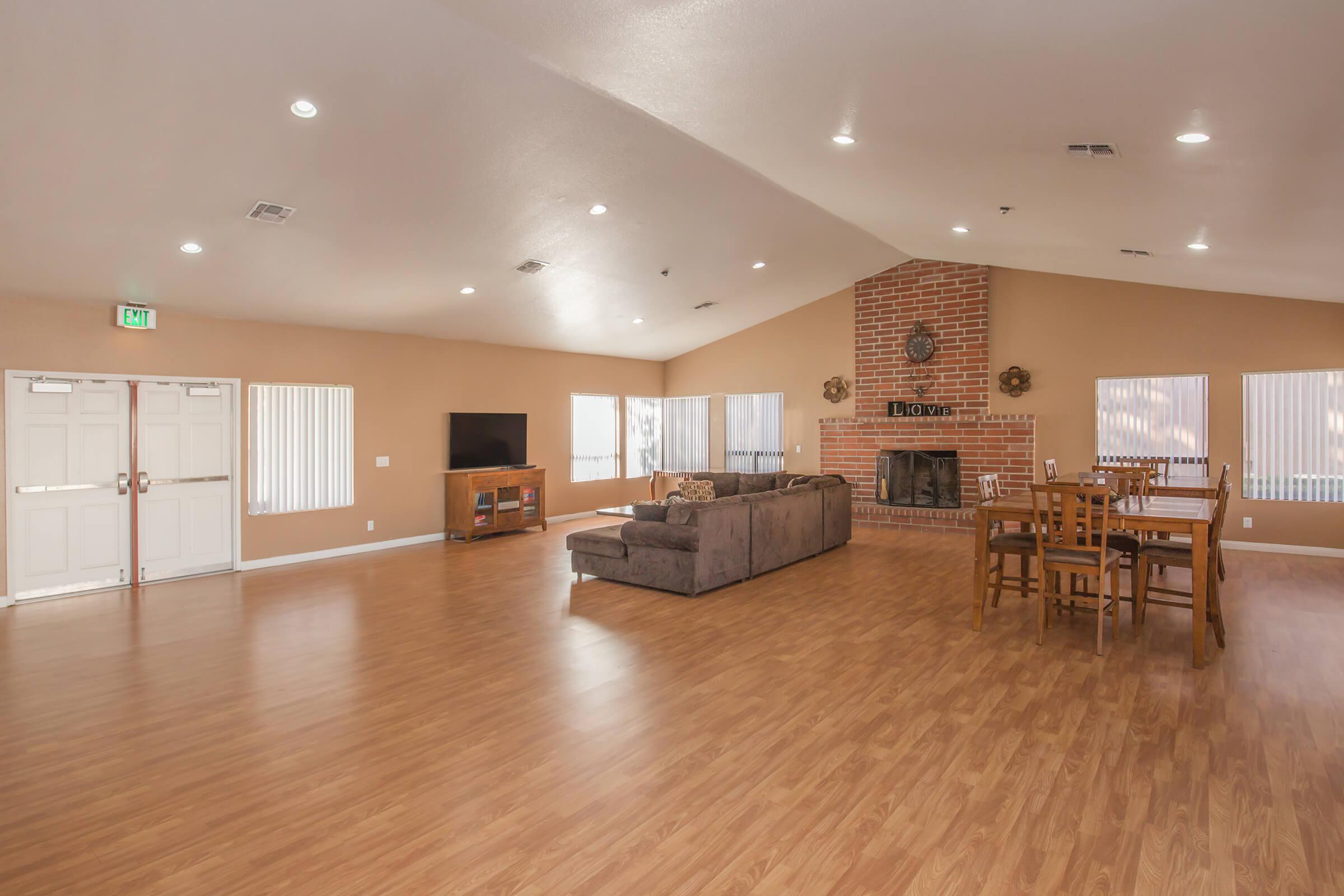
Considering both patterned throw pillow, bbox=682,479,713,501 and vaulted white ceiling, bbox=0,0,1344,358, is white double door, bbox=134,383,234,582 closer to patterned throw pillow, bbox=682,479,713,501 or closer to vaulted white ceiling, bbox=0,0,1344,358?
vaulted white ceiling, bbox=0,0,1344,358

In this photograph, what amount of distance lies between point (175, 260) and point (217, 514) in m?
2.64

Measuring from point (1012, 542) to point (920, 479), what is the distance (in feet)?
15.4

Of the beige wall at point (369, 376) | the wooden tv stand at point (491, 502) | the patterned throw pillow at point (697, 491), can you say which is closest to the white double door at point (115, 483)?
the beige wall at point (369, 376)

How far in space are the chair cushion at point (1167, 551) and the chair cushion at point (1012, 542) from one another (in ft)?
2.15

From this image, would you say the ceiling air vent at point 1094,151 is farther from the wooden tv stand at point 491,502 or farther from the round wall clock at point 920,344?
the wooden tv stand at point 491,502

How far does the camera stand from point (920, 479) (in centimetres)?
952

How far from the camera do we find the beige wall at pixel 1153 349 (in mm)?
7168

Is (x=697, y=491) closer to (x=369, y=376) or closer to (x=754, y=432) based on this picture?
(x=754, y=432)

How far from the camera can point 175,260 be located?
18.3 feet

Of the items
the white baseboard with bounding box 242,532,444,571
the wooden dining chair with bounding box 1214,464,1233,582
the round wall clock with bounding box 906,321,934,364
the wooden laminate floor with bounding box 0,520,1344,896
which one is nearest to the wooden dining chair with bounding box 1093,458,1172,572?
the wooden dining chair with bounding box 1214,464,1233,582

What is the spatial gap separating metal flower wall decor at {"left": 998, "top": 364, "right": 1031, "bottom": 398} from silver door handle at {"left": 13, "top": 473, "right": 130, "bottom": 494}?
947 cm

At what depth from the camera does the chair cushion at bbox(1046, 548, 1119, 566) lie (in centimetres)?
442

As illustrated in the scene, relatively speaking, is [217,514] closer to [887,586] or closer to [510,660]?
[510,660]

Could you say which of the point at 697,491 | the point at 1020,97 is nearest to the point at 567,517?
the point at 697,491
